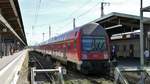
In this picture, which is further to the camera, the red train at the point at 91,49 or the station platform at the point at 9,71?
the red train at the point at 91,49

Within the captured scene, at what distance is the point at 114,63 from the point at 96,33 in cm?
442

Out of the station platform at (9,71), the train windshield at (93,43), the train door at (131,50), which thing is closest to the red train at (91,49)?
the train windshield at (93,43)

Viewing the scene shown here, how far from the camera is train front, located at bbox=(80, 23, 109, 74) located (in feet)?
67.3

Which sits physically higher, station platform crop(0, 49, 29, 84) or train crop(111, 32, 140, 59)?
train crop(111, 32, 140, 59)

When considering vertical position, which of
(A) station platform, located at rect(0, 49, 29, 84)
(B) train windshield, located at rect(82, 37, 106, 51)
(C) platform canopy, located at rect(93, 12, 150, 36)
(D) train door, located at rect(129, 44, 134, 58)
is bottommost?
(A) station platform, located at rect(0, 49, 29, 84)

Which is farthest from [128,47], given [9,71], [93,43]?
[93,43]

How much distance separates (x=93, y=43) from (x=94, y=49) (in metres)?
0.36

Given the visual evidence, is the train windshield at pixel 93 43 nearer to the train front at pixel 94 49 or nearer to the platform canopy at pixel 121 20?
the train front at pixel 94 49

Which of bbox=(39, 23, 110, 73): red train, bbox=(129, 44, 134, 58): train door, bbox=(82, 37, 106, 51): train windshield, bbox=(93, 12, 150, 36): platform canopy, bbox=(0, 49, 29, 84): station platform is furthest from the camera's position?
bbox=(129, 44, 134, 58): train door

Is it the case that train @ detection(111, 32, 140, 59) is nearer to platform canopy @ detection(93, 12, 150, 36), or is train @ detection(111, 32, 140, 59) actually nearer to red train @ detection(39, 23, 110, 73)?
platform canopy @ detection(93, 12, 150, 36)

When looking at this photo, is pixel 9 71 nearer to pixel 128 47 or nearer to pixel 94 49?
pixel 94 49

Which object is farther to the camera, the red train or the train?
the train

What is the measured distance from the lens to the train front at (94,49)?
67.3 ft

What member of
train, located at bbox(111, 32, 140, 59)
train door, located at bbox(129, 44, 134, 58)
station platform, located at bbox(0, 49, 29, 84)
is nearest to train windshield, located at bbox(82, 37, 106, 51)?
station platform, located at bbox(0, 49, 29, 84)
